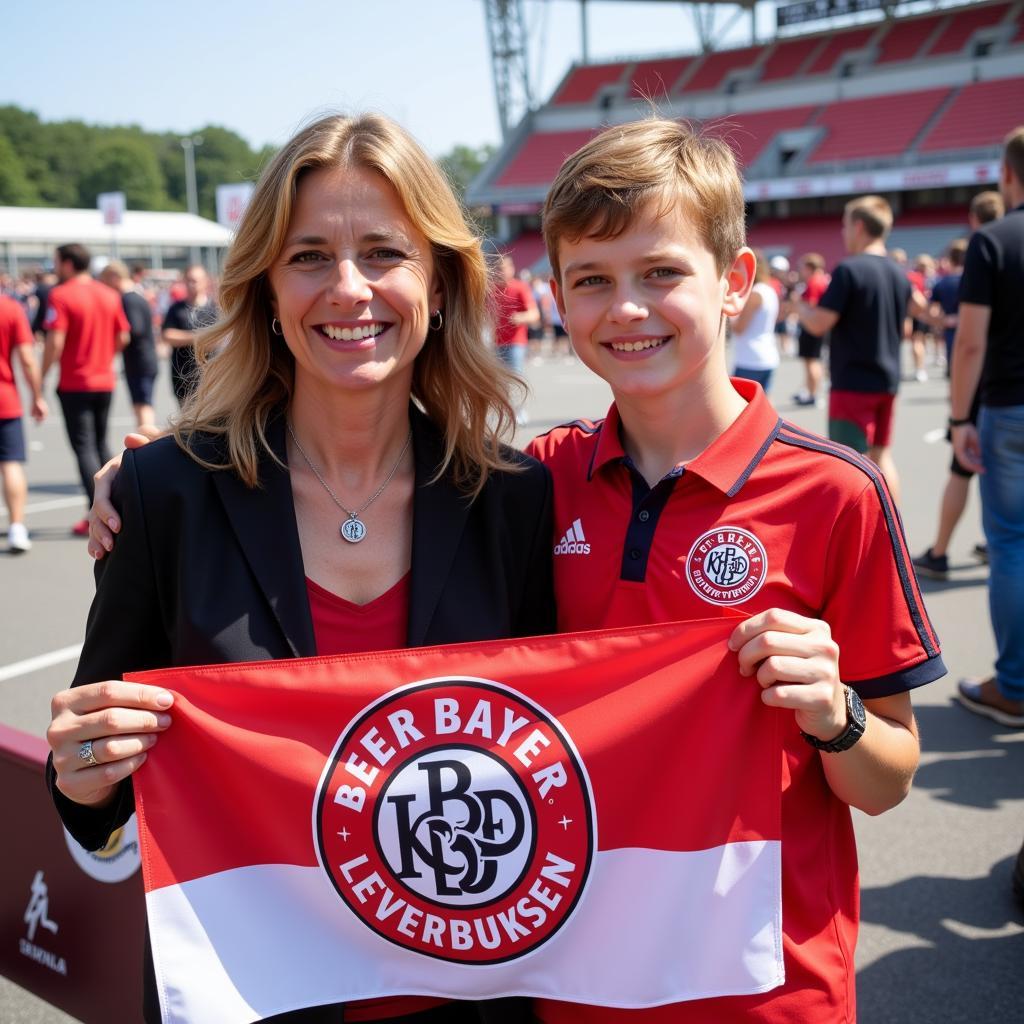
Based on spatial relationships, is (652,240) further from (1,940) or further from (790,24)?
(790,24)

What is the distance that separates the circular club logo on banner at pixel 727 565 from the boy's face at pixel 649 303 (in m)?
0.28

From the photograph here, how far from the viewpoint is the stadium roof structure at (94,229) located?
1556 inches

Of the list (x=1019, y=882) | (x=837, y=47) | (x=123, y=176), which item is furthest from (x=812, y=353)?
(x=123, y=176)

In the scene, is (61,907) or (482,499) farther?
(61,907)

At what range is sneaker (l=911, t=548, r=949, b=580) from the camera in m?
6.50

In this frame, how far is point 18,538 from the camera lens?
7.69 metres

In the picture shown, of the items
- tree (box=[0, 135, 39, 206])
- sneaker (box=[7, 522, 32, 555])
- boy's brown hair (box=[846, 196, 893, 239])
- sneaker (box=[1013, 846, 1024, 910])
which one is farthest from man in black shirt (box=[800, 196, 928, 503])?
tree (box=[0, 135, 39, 206])

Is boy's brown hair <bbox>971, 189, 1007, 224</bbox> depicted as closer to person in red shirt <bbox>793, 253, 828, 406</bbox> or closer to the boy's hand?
person in red shirt <bbox>793, 253, 828, 406</bbox>

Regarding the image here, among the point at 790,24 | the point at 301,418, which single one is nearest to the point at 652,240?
the point at 301,418

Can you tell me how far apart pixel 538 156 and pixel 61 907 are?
163 ft

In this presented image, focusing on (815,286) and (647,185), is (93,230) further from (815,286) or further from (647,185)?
(647,185)

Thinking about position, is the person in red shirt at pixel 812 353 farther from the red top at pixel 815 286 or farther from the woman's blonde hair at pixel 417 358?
the woman's blonde hair at pixel 417 358

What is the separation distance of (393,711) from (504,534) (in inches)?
15.4

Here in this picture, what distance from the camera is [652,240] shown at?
1707mm
